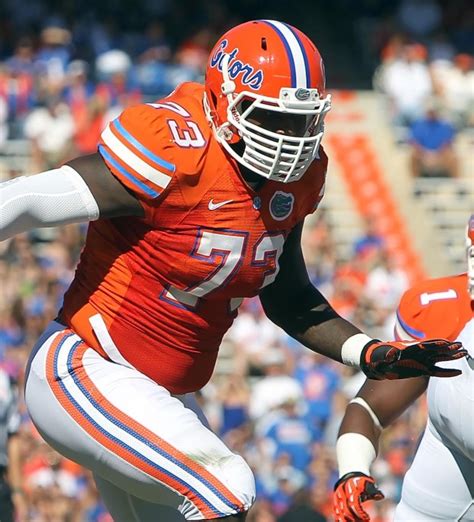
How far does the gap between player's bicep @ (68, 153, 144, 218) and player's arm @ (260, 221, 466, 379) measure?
23.3 inches

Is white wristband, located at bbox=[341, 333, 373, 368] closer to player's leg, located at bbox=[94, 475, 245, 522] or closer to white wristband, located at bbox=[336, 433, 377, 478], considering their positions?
white wristband, located at bbox=[336, 433, 377, 478]

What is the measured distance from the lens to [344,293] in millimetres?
10609

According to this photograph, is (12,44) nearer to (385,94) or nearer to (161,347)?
(385,94)

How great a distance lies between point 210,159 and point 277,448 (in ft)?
16.7

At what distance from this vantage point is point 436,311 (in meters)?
4.15

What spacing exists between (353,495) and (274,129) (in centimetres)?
109

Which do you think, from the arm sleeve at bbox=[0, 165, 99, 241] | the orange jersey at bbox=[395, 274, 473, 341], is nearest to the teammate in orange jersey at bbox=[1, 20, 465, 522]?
the arm sleeve at bbox=[0, 165, 99, 241]

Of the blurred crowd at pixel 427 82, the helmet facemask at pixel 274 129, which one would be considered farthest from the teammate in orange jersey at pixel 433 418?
the blurred crowd at pixel 427 82

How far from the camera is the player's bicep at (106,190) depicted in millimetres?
3551

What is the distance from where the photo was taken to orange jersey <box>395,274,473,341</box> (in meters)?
4.13

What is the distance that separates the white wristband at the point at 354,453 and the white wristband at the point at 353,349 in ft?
1.05

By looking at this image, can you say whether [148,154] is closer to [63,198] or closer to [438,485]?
[63,198]

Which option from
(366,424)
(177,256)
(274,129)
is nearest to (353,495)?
(366,424)

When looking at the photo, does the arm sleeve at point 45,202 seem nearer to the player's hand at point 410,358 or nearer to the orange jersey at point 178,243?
the orange jersey at point 178,243
